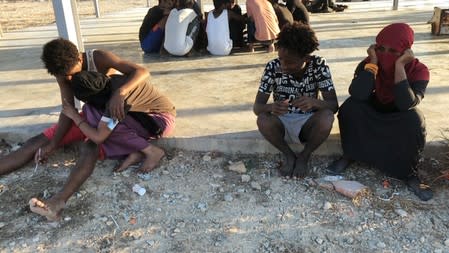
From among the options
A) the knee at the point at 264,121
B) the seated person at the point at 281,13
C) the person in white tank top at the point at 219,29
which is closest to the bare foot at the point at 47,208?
the knee at the point at 264,121

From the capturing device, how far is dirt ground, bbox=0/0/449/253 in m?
2.35

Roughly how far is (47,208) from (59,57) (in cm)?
91

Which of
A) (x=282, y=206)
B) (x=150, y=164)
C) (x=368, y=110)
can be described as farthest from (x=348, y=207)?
(x=150, y=164)

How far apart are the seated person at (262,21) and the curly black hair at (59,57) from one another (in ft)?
10.2

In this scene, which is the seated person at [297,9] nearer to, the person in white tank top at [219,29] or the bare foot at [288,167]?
the person in white tank top at [219,29]

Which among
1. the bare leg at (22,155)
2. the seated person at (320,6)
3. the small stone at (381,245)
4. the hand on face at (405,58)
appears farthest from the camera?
the seated person at (320,6)

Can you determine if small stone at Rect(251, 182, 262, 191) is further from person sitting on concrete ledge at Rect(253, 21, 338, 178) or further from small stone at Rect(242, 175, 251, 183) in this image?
person sitting on concrete ledge at Rect(253, 21, 338, 178)

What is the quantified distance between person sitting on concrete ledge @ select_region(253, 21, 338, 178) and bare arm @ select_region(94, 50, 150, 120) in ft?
2.76

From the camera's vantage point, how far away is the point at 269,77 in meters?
2.88

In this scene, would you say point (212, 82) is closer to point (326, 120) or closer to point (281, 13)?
point (281, 13)

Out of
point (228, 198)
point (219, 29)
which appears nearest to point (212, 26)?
point (219, 29)

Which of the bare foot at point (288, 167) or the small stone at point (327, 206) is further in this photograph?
the bare foot at point (288, 167)

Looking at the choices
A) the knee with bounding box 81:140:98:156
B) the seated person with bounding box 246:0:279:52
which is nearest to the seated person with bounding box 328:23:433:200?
the knee with bounding box 81:140:98:156

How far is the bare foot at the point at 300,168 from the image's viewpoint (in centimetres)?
288
